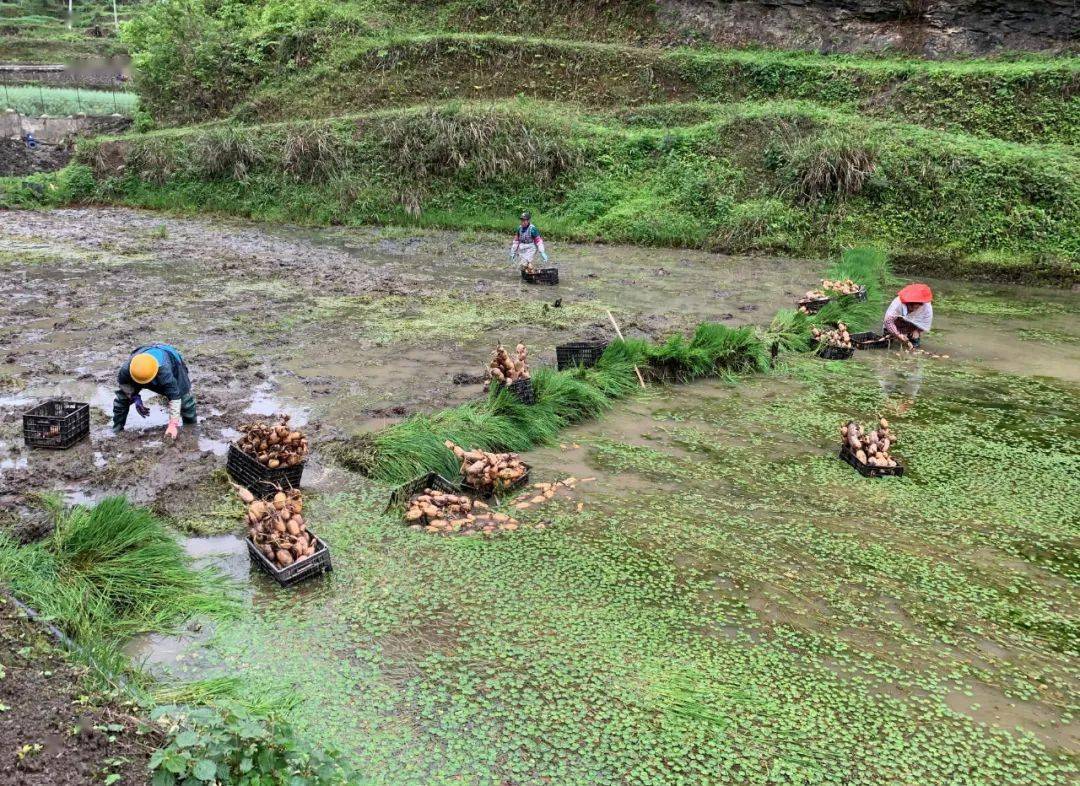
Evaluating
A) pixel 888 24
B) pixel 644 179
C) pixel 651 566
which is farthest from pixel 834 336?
pixel 888 24

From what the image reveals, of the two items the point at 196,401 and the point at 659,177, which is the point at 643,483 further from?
the point at 659,177

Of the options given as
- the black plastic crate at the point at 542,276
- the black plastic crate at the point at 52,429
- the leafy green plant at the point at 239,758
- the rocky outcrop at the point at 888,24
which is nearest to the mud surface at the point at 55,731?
the leafy green plant at the point at 239,758

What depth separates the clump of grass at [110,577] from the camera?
396 centimetres

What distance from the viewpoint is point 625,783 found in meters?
3.21

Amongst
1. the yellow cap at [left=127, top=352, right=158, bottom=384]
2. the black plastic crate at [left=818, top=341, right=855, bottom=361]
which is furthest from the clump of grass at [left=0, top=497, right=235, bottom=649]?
the black plastic crate at [left=818, top=341, right=855, bottom=361]

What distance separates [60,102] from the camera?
91.8 ft

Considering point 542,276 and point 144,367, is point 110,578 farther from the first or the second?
point 542,276

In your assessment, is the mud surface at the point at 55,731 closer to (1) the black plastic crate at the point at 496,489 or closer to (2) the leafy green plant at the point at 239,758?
(2) the leafy green plant at the point at 239,758

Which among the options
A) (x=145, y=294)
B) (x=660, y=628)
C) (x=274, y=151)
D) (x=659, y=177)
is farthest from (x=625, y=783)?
(x=274, y=151)

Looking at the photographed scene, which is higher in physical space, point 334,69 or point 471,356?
point 334,69

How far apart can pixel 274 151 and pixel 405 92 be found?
4345 mm

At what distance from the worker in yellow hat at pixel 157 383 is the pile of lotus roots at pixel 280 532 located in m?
1.88

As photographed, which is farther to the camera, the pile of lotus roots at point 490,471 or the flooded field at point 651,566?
the pile of lotus roots at point 490,471

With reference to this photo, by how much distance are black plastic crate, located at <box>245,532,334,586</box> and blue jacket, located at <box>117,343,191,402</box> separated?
215 cm
